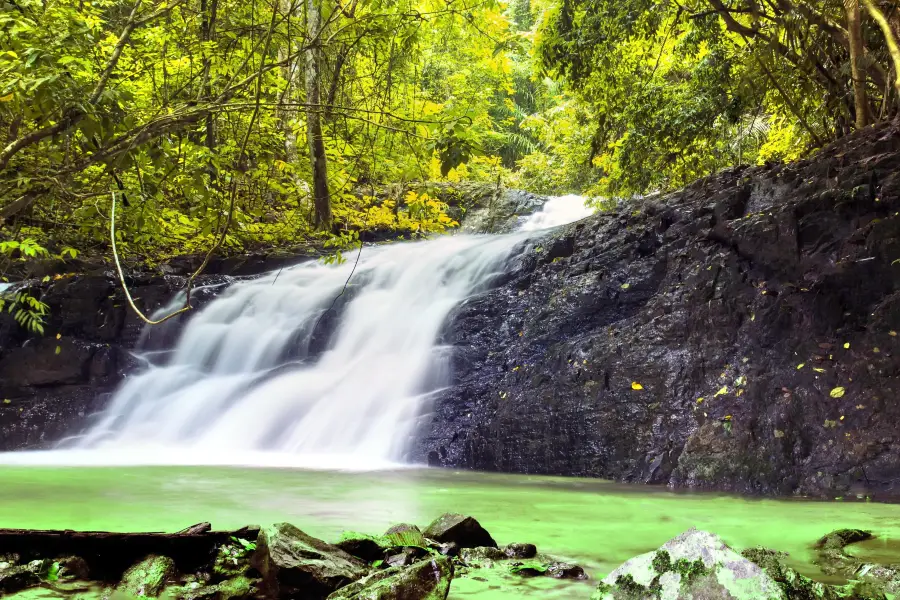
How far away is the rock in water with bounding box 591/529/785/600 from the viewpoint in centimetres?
150

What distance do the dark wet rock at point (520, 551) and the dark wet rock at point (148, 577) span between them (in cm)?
111

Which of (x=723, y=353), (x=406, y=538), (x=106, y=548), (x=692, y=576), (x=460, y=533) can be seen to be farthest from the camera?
(x=723, y=353)

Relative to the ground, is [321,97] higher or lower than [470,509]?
higher

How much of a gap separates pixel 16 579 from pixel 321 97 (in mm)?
6897

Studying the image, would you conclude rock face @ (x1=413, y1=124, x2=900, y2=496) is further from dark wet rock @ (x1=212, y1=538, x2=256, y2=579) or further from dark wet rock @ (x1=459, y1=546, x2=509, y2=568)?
dark wet rock @ (x1=212, y1=538, x2=256, y2=579)

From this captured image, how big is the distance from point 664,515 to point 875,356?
7.12 ft

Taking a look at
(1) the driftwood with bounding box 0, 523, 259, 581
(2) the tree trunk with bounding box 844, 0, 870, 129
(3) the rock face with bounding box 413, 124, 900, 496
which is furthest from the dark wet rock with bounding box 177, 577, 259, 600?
(2) the tree trunk with bounding box 844, 0, 870, 129

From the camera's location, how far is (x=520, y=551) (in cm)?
239

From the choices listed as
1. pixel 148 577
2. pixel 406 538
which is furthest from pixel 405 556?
pixel 148 577

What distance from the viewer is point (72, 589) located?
5.96ft

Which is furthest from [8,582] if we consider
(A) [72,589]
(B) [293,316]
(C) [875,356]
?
(B) [293,316]

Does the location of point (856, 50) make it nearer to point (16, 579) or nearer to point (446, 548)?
point (446, 548)

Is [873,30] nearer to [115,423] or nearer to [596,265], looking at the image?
[596,265]

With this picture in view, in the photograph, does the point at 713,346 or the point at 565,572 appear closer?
the point at 565,572
